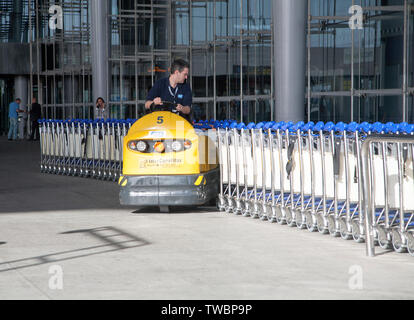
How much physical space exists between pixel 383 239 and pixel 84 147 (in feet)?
28.8

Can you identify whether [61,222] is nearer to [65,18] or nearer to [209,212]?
[209,212]

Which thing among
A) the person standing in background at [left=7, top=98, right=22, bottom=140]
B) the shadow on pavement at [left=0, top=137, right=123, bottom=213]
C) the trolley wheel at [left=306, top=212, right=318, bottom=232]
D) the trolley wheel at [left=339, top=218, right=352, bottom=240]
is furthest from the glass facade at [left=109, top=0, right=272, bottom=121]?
the trolley wheel at [left=339, top=218, right=352, bottom=240]

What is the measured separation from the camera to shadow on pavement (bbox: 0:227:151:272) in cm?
638

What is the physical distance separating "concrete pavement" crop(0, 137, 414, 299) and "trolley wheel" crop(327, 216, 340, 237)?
76 mm

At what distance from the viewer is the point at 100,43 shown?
79.4ft

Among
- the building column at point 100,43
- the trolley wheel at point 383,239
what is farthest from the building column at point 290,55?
the building column at point 100,43

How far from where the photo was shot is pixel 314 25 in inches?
650

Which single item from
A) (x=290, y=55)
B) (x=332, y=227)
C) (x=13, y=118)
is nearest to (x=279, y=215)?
(x=332, y=227)

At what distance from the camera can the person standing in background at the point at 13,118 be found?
30.4 m

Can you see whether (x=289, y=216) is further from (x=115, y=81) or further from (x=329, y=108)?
(x=115, y=81)

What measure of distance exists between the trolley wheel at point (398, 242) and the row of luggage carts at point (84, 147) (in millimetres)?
7275

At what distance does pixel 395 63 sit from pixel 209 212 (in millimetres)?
6131

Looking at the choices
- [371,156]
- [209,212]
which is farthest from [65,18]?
[371,156]

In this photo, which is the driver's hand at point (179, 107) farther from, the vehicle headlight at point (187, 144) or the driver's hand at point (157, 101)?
the vehicle headlight at point (187, 144)
